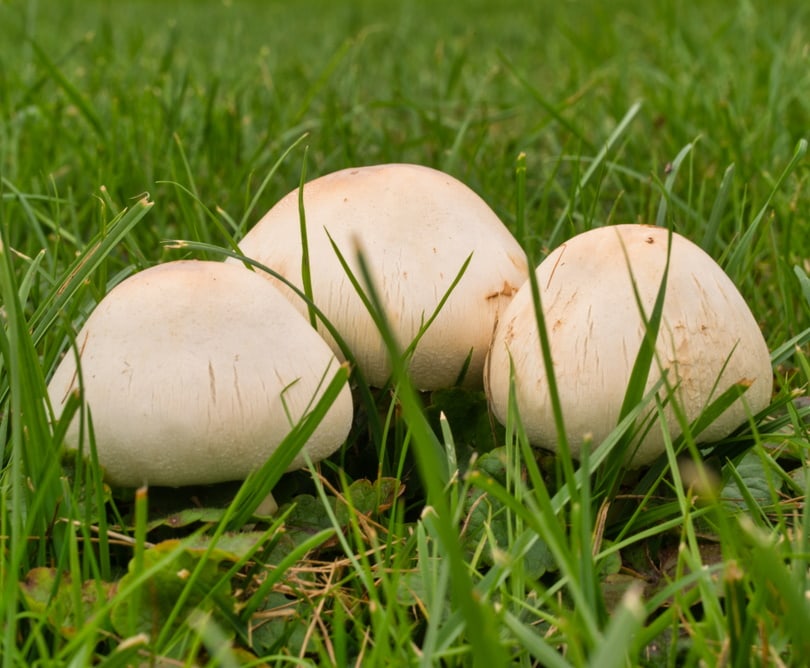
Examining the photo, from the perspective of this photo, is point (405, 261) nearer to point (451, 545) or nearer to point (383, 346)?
point (383, 346)

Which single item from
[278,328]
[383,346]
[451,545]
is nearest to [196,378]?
[278,328]

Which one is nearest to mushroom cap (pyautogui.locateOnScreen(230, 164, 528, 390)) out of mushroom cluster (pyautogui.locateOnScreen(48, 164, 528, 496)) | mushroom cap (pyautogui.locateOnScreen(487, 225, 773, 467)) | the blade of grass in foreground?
mushroom cluster (pyautogui.locateOnScreen(48, 164, 528, 496))

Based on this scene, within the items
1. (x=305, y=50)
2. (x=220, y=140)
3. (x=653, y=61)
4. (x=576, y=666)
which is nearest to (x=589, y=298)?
(x=576, y=666)

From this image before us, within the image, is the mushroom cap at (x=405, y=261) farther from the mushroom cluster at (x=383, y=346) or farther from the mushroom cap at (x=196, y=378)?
the mushroom cap at (x=196, y=378)

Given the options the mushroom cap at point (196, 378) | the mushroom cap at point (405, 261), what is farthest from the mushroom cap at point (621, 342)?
the mushroom cap at point (196, 378)

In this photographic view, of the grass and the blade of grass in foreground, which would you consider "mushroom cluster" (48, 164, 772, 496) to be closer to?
the grass

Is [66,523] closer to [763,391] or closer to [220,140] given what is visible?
[763,391]
